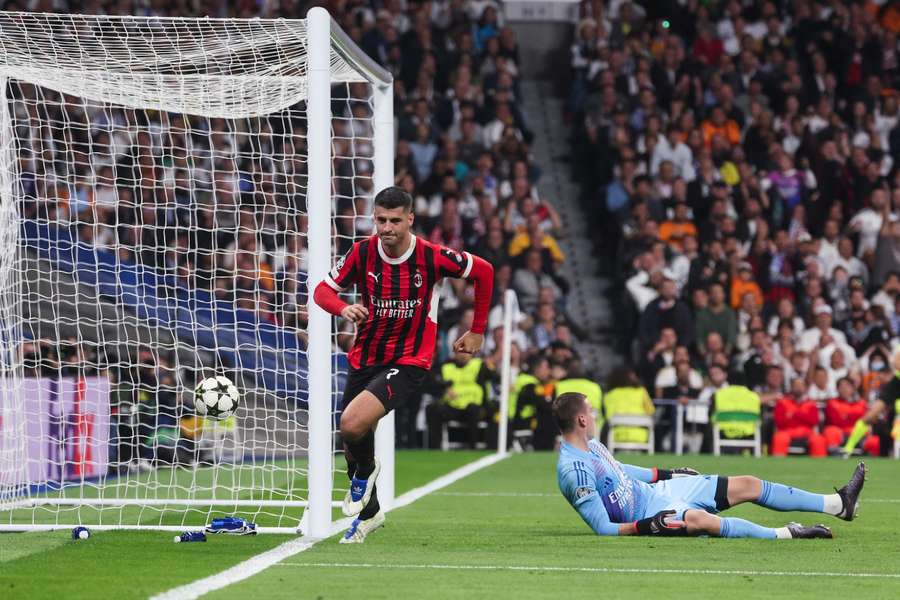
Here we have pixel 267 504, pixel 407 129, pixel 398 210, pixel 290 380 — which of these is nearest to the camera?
pixel 398 210

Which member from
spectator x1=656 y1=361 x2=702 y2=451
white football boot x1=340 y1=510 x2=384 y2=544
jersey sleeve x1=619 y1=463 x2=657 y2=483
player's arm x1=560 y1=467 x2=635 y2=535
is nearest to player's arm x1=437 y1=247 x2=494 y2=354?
player's arm x1=560 y1=467 x2=635 y2=535

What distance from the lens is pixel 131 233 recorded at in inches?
638

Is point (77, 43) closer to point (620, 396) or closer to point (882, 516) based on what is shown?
point (882, 516)

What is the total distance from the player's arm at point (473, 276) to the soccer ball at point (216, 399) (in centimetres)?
181

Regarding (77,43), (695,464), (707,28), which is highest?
(707,28)

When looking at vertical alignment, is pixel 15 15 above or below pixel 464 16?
below

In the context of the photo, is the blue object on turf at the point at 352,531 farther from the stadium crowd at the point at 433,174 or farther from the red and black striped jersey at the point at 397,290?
the stadium crowd at the point at 433,174

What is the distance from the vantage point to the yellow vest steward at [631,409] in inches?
776

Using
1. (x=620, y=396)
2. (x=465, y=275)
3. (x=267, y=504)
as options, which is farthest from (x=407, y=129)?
(x=465, y=275)

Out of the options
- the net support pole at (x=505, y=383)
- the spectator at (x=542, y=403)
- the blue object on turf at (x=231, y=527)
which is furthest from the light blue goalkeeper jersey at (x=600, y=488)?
the spectator at (x=542, y=403)

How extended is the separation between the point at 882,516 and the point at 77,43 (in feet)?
21.8

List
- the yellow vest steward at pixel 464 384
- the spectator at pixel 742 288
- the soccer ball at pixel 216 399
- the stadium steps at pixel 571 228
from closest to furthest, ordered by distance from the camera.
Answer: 1. the soccer ball at pixel 216 399
2. the yellow vest steward at pixel 464 384
3. the spectator at pixel 742 288
4. the stadium steps at pixel 571 228

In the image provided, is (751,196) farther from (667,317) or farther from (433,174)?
(433,174)

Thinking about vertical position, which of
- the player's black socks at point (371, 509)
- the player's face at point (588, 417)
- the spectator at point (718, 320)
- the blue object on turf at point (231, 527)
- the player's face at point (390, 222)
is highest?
the player's face at point (390, 222)
